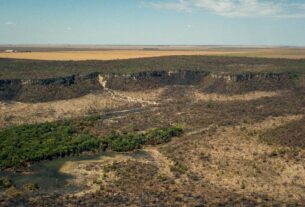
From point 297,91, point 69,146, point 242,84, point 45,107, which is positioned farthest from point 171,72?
point 69,146

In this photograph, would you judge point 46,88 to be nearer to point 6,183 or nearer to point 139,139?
point 139,139

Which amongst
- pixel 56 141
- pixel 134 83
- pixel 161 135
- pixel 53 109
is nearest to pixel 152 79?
pixel 134 83

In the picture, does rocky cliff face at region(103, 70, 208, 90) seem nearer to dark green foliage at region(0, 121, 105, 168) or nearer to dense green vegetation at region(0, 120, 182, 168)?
dense green vegetation at region(0, 120, 182, 168)

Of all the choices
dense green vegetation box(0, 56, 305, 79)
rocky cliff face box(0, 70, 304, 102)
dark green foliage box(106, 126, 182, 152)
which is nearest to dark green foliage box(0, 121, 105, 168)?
dark green foliage box(106, 126, 182, 152)

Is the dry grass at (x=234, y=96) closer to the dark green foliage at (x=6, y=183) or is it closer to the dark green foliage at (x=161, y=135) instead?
the dark green foliage at (x=161, y=135)

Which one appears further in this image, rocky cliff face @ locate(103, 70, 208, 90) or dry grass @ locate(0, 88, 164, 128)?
rocky cliff face @ locate(103, 70, 208, 90)

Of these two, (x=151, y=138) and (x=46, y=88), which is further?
(x=46, y=88)

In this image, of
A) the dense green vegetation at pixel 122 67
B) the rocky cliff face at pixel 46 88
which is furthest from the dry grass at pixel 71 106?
the dense green vegetation at pixel 122 67
